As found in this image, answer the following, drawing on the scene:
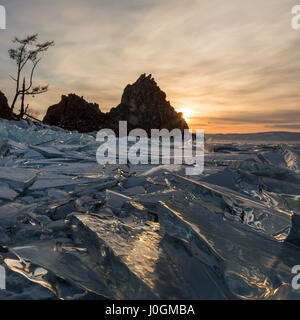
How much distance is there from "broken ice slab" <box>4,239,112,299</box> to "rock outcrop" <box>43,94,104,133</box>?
17.6m

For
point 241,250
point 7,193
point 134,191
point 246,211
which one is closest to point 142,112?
point 134,191

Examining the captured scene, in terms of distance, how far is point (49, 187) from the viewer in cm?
140

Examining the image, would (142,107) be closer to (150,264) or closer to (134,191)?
(134,191)

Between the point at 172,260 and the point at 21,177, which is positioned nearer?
the point at 172,260

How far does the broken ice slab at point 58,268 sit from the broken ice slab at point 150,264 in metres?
0.03

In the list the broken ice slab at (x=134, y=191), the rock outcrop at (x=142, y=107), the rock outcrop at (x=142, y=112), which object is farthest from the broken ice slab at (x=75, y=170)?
the rock outcrop at (x=142, y=107)

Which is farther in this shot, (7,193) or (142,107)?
(142,107)

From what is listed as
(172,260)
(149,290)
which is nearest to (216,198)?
(172,260)

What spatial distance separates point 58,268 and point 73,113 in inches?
741

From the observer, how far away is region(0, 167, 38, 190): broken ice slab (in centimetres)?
136

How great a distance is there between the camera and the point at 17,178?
1.43 metres

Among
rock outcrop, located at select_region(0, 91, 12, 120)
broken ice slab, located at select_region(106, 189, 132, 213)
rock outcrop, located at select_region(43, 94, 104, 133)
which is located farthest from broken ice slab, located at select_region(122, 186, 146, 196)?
rock outcrop, located at select_region(43, 94, 104, 133)

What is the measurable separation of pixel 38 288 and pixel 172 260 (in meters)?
0.34
